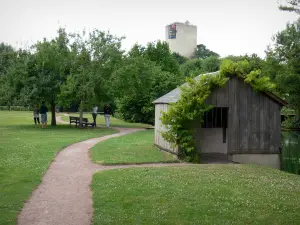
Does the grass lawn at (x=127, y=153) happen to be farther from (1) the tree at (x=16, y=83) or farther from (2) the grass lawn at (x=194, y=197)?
(1) the tree at (x=16, y=83)

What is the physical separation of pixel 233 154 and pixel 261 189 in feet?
23.3

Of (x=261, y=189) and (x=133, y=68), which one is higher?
(x=133, y=68)

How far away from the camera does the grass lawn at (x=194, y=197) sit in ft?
30.3

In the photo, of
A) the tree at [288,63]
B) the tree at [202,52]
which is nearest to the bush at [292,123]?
the tree at [288,63]

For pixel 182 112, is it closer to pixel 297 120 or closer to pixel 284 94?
pixel 284 94

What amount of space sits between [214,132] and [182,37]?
87.0 meters

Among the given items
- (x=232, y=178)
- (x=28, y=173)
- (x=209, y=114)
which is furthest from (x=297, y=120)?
(x=28, y=173)

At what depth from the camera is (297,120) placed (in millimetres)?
49969

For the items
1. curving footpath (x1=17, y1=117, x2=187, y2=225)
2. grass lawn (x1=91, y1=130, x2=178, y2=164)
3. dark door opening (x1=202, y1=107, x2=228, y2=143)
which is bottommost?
curving footpath (x1=17, y1=117, x2=187, y2=225)

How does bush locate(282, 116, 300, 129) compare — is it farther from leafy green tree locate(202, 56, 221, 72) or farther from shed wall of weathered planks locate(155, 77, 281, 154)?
shed wall of weathered planks locate(155, 77, 281, 154)

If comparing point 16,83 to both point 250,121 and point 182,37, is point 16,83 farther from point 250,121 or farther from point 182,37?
point 182,37

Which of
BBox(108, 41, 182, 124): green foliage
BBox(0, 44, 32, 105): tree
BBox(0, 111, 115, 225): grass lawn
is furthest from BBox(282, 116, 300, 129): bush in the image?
BBox(0, 44, 32, 105): tree

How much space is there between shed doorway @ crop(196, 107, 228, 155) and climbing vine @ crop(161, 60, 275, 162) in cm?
277

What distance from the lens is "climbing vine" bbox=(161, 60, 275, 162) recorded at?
17.9 metres
